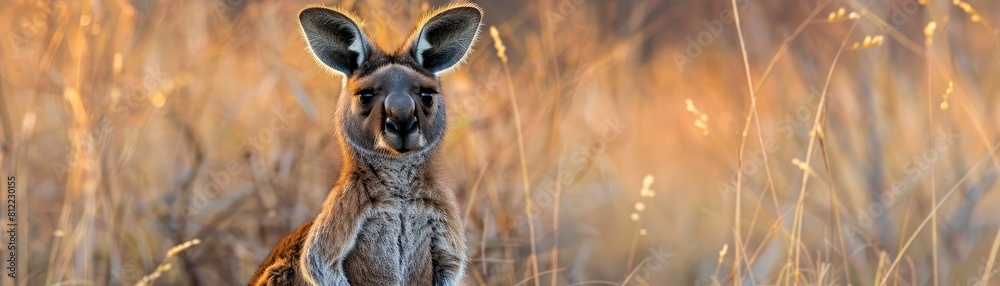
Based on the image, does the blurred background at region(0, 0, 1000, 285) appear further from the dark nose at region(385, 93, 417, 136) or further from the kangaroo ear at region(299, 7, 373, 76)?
the dark nose at region(385, 93, 417, 136)

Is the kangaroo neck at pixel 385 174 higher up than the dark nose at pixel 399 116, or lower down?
lower down

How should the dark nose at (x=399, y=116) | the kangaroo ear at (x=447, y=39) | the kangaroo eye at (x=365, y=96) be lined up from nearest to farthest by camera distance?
the dark nose at (x=399, y=116), the kangaroo eye at (x=365, y=96), the kangaroo ear at (x=447, y=39)

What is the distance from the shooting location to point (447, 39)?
4531 millimetres

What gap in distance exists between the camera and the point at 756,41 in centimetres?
785

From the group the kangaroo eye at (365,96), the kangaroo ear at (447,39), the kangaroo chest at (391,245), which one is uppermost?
the kangaroo ear at (447,39)

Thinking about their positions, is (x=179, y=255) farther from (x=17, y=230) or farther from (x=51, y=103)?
(x=51, y=103)

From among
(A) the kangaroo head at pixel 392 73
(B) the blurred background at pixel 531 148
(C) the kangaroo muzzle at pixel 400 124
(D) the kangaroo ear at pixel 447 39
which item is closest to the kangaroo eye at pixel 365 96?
(A) the kangaroo head at pixel 392 73

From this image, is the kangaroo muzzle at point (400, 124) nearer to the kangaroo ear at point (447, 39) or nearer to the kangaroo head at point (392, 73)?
the kangaroo head at point (392, 73)

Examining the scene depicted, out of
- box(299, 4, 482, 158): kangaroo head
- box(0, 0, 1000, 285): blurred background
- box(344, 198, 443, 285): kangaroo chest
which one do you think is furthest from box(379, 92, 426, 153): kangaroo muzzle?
box(0, 0, 1000, 285): blurred background

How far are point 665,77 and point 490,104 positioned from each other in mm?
2376

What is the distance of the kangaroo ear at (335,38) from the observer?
4.40m

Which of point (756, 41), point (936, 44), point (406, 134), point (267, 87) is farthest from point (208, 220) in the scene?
point (936, 44)

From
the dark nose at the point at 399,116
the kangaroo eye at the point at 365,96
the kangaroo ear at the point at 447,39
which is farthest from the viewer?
the kangaroo ear at the point at 447,39

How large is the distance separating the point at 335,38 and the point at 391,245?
2.22 ft
